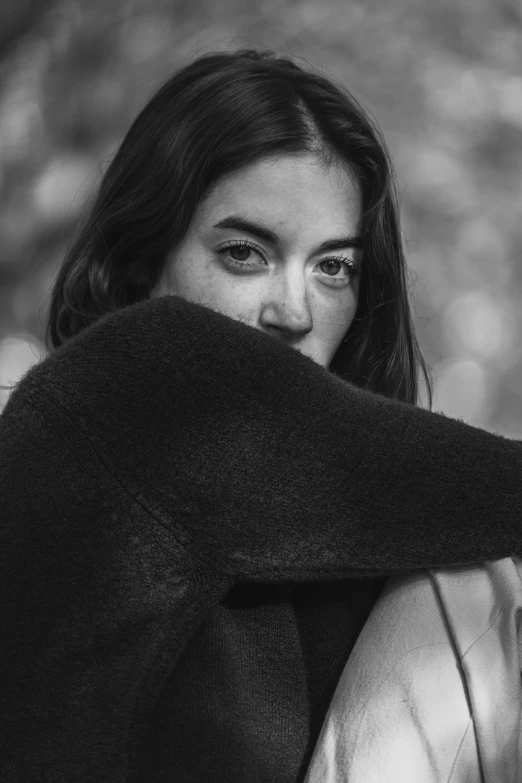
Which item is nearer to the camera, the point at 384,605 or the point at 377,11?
the point at 384,605

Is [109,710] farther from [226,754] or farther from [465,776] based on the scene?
Result: [465,776]

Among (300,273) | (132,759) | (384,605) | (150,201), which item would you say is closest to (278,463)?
(384,605)

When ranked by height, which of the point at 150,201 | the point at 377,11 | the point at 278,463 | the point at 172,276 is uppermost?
the point at 377,11

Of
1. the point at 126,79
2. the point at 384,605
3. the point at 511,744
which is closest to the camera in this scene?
the point at 511,744

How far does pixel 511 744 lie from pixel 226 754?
252 mm

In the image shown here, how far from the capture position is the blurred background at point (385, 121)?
2867mm

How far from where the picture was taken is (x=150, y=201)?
4.94 ft

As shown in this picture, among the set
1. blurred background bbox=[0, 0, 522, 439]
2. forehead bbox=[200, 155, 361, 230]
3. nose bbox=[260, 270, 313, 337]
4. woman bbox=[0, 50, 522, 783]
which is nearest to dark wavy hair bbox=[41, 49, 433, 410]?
forehead bbox=[200, 155, 361, 230]

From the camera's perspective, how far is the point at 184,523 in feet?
3.00

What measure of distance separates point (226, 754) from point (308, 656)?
15 cm

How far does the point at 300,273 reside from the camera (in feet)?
4.58

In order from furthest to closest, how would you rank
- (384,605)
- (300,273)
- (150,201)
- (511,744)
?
1. (150,201)
2. (300,273)
3. (384,605)
4. (511,744)

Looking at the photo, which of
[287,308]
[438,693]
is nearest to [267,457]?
[438,693]

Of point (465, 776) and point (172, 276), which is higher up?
point (172, 276)
